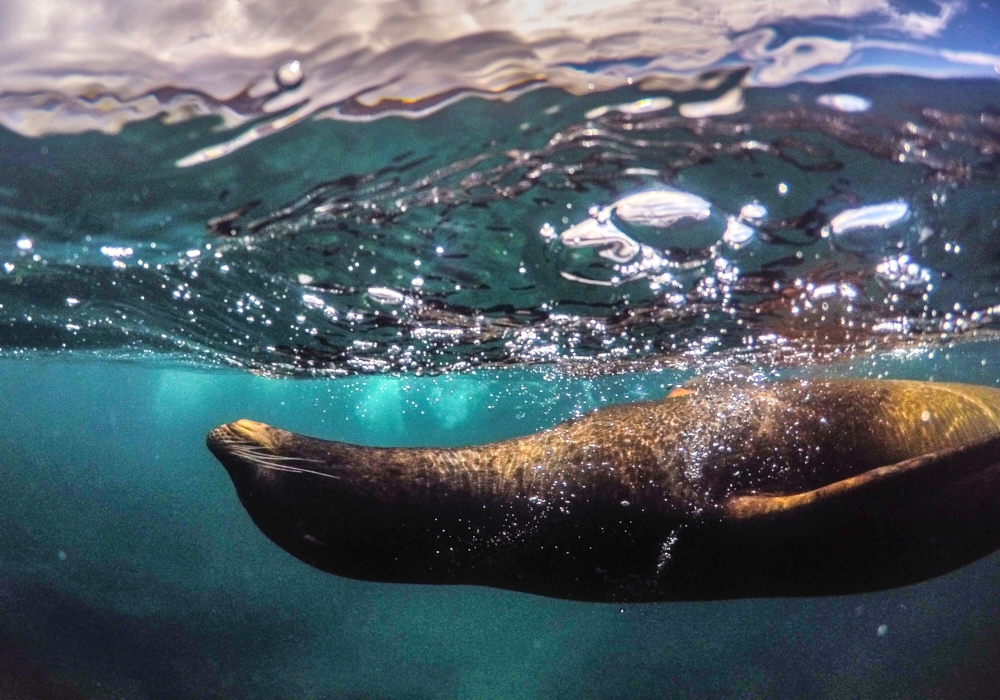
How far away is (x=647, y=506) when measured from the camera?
4453 millimetres

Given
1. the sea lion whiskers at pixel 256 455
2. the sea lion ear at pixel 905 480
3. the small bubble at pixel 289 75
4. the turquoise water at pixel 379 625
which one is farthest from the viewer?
the turquoise water at pixel 379 625

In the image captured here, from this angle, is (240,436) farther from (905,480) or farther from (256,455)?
(905,480)

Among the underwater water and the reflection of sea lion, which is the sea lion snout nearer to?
the reflection of sea lion

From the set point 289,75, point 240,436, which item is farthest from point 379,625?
point 289,75

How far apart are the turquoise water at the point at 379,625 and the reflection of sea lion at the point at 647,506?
1447 cm

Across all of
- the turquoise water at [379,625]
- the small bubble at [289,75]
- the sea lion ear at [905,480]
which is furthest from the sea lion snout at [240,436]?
the turquoise water at [379,625]

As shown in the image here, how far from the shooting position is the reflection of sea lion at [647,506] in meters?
4.15

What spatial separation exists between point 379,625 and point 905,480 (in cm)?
3167

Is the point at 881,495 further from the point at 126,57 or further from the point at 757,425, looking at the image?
the point at 126,57

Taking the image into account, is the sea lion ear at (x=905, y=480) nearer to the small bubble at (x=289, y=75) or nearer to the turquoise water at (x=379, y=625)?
the small bubble at (x=289, y=75)

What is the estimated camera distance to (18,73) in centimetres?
444

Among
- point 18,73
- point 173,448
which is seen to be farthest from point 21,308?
point 173,448

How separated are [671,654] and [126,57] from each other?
99.7 ft

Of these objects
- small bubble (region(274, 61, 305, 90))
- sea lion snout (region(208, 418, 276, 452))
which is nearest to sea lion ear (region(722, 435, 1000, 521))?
sea lion snout (region(208, 418, 276, 452))
